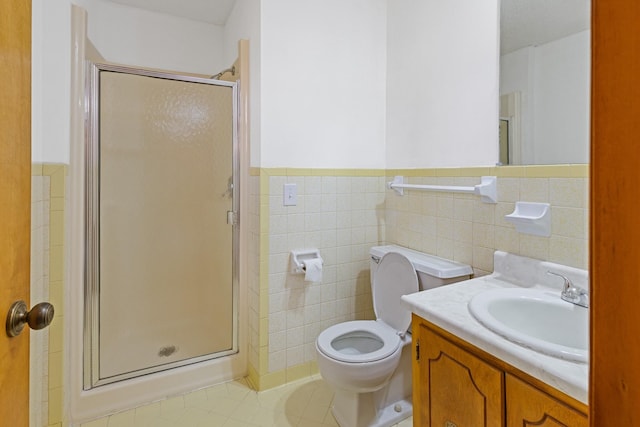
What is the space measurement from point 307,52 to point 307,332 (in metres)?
1.64

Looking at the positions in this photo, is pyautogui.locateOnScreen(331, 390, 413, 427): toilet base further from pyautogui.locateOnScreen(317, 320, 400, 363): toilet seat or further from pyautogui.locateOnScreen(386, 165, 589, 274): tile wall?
pyautogui.locateOnScreen(386, 165, 589, 274): tile wall

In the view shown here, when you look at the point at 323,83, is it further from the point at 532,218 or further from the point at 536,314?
the point at 536,314

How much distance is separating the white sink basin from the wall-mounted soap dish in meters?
0.23

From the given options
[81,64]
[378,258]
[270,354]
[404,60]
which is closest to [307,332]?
[270,354]

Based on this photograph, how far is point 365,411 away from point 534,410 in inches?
37.5

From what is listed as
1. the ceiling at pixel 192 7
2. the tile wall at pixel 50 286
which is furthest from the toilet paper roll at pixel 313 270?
the ceiling at pixel 192 7

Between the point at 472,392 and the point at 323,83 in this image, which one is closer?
the point at 472,392

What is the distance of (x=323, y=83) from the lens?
1.93 metres

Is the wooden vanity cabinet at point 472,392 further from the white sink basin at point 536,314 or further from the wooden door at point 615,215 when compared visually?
the wooden door at point 615,215

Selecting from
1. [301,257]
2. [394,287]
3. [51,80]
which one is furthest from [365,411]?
[51,80]

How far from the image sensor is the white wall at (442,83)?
1475 millimetres

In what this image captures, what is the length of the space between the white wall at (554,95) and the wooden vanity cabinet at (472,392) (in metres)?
0.80

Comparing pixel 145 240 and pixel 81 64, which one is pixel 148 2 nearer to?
pixel 81 64

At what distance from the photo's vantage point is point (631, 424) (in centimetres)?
31
